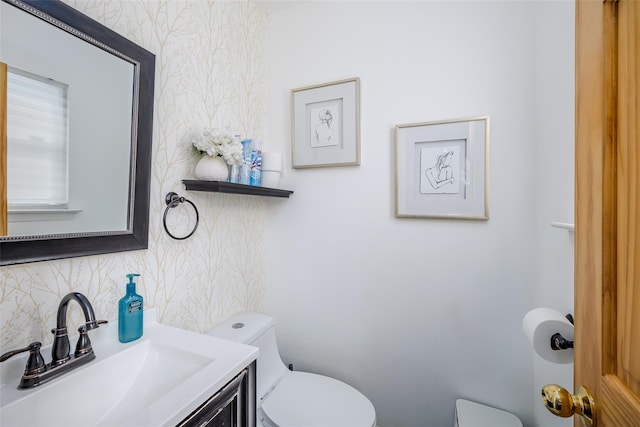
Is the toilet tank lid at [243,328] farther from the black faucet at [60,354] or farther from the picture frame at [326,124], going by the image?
the picture frame at [326,124]

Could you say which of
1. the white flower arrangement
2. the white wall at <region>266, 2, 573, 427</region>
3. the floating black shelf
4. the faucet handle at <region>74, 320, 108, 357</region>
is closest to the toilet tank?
the white wall at <region>266, 2, 573, 427</region>

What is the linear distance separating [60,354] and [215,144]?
810mm

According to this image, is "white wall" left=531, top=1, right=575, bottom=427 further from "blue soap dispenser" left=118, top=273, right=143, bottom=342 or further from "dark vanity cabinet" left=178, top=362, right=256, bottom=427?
"blue soap dispenser" left=118, top=273, right=143, bottom=342

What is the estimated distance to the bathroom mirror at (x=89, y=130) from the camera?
2.21 ft

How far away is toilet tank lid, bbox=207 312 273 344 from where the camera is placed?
1.20m

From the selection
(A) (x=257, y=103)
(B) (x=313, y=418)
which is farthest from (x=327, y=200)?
(B) (x=313, y=418)

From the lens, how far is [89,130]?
0.82m

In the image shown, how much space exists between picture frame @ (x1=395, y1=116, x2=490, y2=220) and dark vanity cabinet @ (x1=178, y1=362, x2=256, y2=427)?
3.21 feet

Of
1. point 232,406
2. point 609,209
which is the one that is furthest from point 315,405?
point 609,209

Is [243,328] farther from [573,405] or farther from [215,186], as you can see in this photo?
[573,405]

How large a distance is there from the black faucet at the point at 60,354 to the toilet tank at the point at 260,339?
54 centimetres

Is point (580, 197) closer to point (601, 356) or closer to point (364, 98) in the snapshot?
point (601, 356)

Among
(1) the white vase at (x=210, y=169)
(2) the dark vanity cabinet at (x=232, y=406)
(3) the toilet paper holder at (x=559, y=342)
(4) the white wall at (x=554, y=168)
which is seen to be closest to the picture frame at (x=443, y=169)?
(4) the white wall at (x=554, y=168)

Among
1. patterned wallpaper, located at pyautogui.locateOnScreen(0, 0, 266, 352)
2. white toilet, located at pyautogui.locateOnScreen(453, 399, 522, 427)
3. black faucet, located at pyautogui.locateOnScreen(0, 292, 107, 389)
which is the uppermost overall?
patterned wallpaper, located at pyautogui.locateOnScreen(0, 0, 266, 352)
